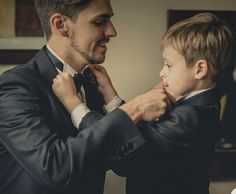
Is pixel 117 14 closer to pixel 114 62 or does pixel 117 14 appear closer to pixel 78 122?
pixel 114 62

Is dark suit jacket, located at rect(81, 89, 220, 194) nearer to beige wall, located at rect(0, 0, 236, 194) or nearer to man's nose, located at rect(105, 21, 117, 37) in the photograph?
beige wall, located at rect(0, 0, 236, 194)

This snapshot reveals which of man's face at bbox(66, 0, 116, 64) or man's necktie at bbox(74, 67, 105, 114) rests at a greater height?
man's face at bbox(66, 0, 116, 64)

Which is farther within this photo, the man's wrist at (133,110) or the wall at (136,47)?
the wall at (136,47)

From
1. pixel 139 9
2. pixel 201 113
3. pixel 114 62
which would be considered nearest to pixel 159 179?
pixel 201 113

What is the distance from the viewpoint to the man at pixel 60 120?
67 centimetres

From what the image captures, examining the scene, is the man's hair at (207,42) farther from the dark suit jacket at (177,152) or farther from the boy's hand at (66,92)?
the boy's hand at (66,92)

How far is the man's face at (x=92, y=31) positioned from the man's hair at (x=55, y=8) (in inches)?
0.5

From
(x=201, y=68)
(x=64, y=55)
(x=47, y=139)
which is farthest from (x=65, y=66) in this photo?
(x=201, y=68)

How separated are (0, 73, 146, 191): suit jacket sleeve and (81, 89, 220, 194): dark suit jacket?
0.06m

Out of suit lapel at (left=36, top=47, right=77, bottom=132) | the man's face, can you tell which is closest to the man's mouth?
the man's face

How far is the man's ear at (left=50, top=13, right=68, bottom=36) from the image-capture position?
0.73m

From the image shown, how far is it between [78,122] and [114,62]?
16 centimetres

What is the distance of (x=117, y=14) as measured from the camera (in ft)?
2.60

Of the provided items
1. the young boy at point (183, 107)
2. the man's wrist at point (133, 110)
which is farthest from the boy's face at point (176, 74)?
the man's wrist at point (133, 110)
